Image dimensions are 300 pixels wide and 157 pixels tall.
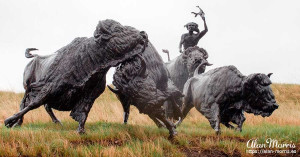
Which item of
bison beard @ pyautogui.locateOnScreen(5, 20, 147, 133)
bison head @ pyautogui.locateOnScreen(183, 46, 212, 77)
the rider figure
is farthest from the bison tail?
the rider figure

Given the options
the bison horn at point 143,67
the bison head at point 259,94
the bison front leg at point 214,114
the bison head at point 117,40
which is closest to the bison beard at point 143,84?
the bison horn at point 143,67

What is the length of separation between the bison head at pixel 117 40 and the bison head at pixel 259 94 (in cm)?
227

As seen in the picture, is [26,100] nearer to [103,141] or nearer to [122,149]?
[103,141]

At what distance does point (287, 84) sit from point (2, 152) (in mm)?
14524

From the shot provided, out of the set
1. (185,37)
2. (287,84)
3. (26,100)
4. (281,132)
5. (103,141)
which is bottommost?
(287,84)

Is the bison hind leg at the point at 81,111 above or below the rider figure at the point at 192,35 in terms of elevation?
below

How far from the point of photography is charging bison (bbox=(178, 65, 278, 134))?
6109 millimetres

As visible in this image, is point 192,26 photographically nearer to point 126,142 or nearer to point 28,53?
point 28,53

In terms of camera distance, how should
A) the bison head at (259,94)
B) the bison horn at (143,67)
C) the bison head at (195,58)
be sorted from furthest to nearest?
the bison head at (195,58), the bison head at (259,94), the bison horn at (143,67)

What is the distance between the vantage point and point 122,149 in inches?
171

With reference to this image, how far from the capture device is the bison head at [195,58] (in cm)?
791

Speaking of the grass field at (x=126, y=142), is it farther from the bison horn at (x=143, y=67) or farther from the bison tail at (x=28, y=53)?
the bison tail at (x=28, y=53)

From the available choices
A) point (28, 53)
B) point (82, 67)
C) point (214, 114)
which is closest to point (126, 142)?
point (82, 67)

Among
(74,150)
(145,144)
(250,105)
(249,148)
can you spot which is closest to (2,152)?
(74,150)
